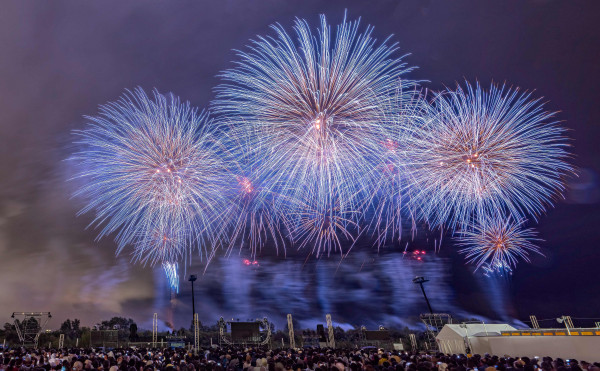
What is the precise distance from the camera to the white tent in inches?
989

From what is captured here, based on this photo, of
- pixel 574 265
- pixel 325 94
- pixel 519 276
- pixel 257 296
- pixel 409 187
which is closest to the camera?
pixel 325 94

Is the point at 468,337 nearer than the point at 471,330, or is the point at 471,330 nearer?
the point at 468,337

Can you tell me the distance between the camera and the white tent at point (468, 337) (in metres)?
25.1

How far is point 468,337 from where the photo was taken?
2600 centimetres

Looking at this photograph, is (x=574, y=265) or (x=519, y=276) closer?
(x=574, y=265)

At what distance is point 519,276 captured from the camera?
186 ft

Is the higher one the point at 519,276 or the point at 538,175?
the point at 538,175

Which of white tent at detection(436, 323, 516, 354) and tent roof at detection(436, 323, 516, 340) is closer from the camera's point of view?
white tent at detection(436, 323, 516, 354)

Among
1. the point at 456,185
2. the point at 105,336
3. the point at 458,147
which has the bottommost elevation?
the point at 105,336

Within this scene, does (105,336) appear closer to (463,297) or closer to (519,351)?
(519,351)

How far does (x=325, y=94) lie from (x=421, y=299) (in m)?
72.0

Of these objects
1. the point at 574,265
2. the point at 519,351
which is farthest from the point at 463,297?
the point at 519,351

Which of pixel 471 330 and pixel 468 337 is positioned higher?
pixel 471 330

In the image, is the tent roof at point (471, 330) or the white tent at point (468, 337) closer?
the white tent at point (468, 337)
